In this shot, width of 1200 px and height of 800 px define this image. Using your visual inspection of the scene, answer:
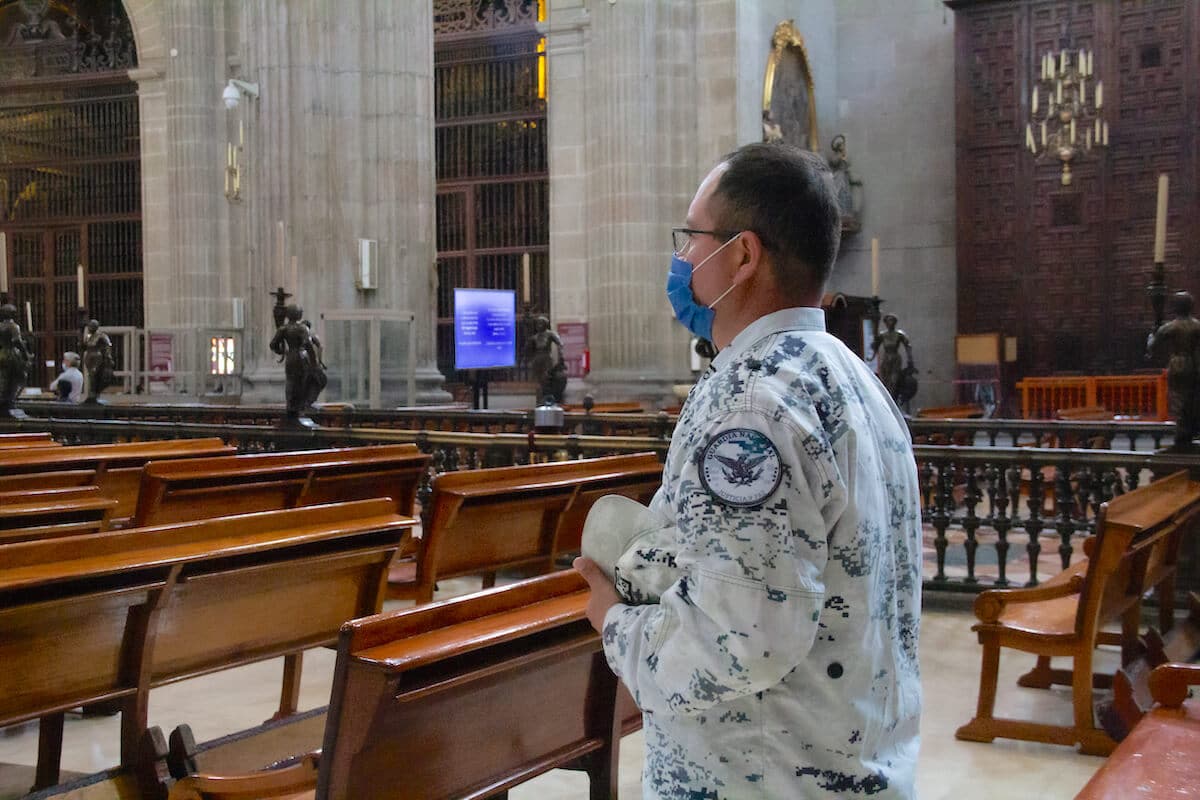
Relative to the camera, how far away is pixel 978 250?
17.8m

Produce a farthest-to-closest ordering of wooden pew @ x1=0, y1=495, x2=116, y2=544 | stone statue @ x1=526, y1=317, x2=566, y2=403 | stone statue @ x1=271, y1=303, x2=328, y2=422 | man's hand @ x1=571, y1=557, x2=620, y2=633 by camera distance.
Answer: stone statue @ x1=526, y1=317, x2=566, y2=403, stone statue @ x1=271, y1=303, x2=328, y2=422, wooden pew @ x1=0, y1=495, x2=116, y2=544, man's hand @ x1=571, y1=557, x2=620, y2=633

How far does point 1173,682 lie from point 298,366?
7209mm

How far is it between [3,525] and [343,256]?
929cm

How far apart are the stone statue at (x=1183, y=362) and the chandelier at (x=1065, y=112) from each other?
10.7 meters

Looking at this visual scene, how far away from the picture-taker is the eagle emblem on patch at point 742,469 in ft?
4.74

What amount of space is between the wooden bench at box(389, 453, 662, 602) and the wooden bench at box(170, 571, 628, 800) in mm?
1833

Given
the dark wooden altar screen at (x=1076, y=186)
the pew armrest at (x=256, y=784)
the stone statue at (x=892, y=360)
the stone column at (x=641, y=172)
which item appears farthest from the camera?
the dark wooden altar screen at (x=1076, y=186)

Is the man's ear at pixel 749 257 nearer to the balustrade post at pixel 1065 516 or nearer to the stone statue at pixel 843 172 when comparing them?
the balustrade post at pixel 1065 516

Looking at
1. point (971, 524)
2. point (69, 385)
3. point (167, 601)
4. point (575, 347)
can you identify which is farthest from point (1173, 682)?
point (69, 385)

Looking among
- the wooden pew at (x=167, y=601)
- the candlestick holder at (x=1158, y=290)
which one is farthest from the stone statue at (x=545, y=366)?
the wooden pew at (x=167, y=601)

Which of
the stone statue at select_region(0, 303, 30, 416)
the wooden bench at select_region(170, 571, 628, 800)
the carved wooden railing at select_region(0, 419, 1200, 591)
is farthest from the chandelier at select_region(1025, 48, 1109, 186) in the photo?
the wooden bench at select_region(170, 571, 628, 800)

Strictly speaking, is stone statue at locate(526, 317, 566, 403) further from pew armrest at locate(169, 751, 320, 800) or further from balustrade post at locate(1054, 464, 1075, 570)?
pew armrest at locate(169, 751, 320, 800)

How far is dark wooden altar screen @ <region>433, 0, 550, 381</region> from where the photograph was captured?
1844 centimetres

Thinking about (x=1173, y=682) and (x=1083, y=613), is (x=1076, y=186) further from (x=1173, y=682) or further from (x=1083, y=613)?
(x=1173, y=682)
